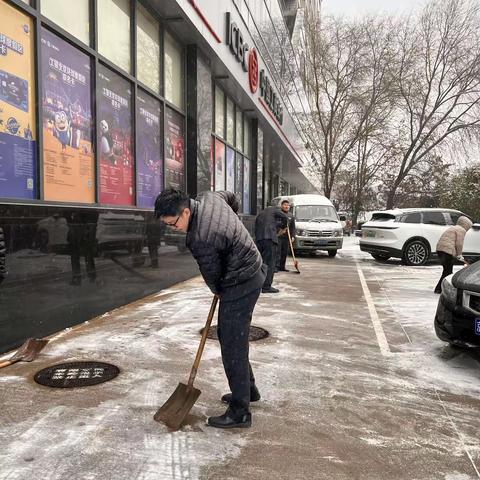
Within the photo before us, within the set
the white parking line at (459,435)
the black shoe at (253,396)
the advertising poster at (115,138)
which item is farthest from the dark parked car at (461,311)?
the advertising poster at (115,138)

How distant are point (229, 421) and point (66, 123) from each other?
14.3 feet

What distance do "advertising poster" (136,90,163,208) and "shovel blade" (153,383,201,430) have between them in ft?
17.2

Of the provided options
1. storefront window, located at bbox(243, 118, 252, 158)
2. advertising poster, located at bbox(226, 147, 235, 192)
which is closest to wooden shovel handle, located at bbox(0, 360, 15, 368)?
advertising poster, located at bbox(226, 147, 235, 192)

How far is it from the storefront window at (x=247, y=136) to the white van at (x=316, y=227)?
210cm

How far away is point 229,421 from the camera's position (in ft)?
10.6

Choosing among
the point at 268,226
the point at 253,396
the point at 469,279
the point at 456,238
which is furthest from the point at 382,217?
the point at 253,396

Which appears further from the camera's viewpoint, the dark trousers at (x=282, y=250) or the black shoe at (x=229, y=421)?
the dark trousers at (x=282, y=250)

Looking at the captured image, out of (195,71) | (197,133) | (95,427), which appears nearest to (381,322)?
(95,427)

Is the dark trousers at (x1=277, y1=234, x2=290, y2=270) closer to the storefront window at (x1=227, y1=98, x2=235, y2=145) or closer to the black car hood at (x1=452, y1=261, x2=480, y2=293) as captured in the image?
the storefront window at (x1=227, y1=98, x2=235, y2=145)

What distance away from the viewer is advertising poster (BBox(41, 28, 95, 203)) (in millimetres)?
5730

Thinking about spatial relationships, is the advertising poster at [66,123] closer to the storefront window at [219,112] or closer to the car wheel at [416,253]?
the storefront window at [219,112]

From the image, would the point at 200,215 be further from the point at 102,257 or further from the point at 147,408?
the point at 102,257

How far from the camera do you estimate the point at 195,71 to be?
396 inches

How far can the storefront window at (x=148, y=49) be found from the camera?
8.20 metres
